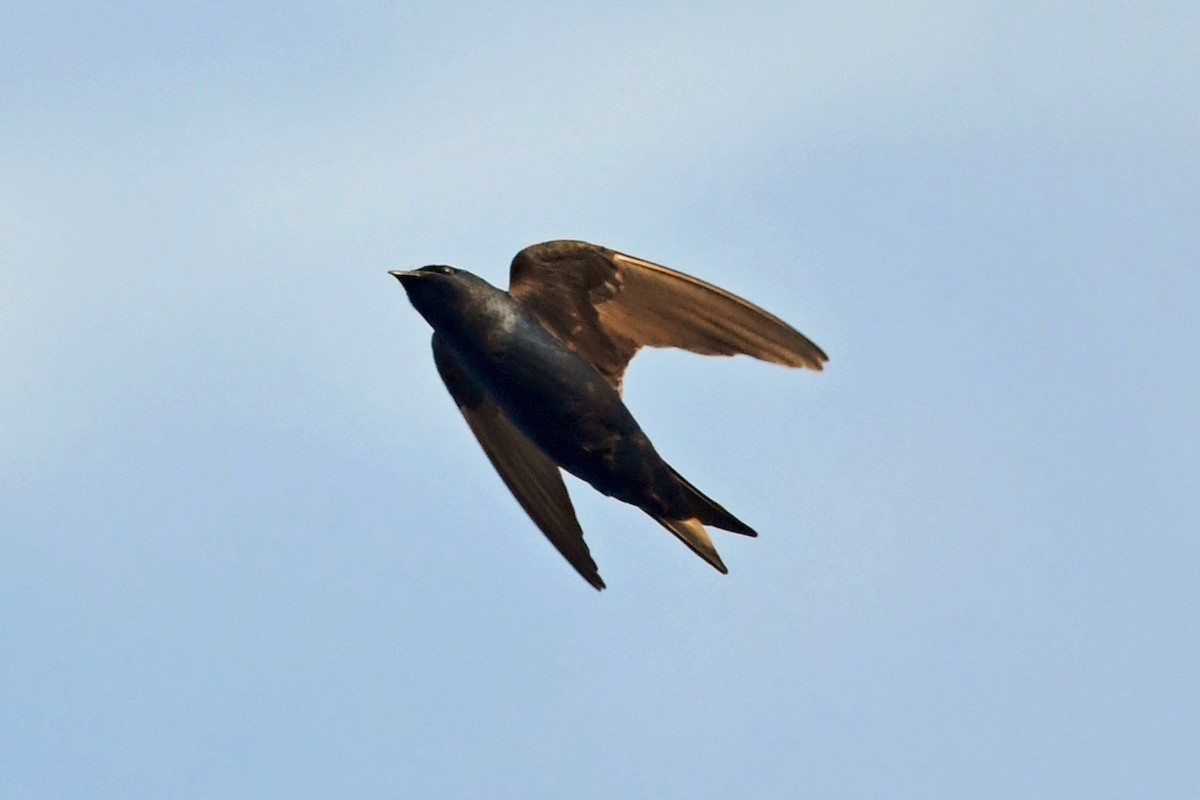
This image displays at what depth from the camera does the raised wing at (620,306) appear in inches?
478

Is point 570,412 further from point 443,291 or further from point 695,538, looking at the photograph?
point 695,538

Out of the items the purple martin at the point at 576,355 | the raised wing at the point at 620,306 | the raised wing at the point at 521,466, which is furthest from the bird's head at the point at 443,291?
the raised wing at the point at 521,466

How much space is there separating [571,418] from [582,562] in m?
1.44

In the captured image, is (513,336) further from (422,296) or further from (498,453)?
(498,453)

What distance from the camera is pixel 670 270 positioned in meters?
12.2

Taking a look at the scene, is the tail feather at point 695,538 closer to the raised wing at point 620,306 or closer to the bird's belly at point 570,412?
the bird's belly at point 570,412

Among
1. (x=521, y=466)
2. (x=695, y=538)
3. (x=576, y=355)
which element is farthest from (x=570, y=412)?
(x=521, y=466)

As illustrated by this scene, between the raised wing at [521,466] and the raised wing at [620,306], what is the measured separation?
0.74m

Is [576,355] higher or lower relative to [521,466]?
higher

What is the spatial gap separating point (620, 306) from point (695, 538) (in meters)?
1.51

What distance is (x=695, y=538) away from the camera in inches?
477

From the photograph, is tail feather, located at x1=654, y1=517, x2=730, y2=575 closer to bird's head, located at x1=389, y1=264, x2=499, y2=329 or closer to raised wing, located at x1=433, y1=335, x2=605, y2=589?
raised wing, located at x1=433, y1=335, x2=605, y2=589

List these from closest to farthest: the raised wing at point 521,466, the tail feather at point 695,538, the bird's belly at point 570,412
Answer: the bird's belly at point 570,412
the tail feather at point 695,538
the raised wing at point 521,466

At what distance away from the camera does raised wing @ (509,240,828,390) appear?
12141 mm
